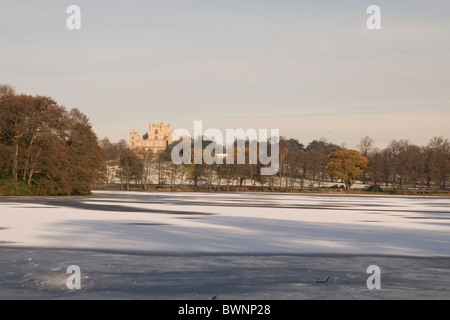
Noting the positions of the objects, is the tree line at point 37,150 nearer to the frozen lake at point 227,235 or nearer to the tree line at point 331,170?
the frozen lake at point 227,235

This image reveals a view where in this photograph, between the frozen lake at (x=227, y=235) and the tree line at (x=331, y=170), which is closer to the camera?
the frozen lake at (x=227, y=235)

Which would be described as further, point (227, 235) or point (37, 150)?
point (37, 150)

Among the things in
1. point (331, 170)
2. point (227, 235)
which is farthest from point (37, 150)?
point (331, 170)

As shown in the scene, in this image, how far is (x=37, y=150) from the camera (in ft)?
160

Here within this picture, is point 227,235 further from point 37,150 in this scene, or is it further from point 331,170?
point 331,170

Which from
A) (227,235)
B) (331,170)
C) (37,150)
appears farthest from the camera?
(331,170)

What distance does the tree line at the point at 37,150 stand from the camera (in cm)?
4834

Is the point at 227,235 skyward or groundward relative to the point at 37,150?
groundward

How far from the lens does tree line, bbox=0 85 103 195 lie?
159 ft

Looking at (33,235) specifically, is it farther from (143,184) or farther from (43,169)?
(143,184)

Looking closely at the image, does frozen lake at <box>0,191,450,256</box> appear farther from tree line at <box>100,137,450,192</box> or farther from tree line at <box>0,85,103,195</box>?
tree line at <box>100,137,450,192</box>

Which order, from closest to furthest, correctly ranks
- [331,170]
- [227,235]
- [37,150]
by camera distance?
[227,235]
[37,150]
[331,170]

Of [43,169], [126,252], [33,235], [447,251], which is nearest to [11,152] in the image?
[43,169]

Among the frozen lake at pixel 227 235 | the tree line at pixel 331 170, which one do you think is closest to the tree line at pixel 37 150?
the frozen lake at pixel 227 235
